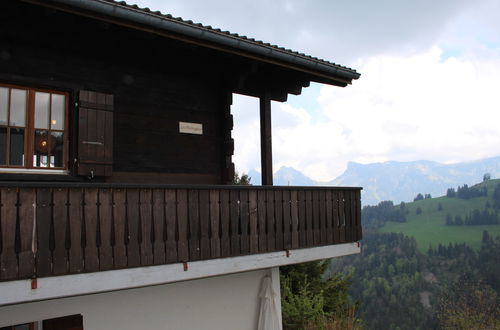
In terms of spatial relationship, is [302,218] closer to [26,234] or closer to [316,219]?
[316,219]

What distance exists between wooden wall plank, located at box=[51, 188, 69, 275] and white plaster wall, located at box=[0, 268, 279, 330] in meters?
1.24

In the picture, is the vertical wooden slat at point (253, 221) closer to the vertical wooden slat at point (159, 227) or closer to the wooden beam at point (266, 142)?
the wooden beam at point (266, 142)

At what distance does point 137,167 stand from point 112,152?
71cm

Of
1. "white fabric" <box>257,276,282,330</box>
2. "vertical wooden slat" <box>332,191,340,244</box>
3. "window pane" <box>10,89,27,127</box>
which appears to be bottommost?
"white fabric" <box>257,276,282,330</box>

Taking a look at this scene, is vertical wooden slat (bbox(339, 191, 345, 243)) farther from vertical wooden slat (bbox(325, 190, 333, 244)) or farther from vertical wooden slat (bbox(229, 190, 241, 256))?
vertical wooden slat (bbox(229, 190, 241, 256))

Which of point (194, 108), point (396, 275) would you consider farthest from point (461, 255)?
point (194, 108)

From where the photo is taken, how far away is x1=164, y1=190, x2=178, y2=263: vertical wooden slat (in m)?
5.91

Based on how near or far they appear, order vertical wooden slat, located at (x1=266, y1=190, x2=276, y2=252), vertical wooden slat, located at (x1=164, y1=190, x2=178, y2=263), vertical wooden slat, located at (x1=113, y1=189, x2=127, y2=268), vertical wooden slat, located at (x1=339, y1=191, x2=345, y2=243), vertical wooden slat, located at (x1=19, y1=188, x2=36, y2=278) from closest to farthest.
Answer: vertical wooden slat, located at (x1=19, y1=188, x2=36, y2=278), vertical wooden slat, located at (x1=113, y1=189, x2=127, y2=268), vertical wooden slat, located at (x1=164, y1=190, x2=178, y2=263), vertical wooden slat, located at (x1=266, y1=190, x2=276, y2=252), vertical wooden slat, located at (x1=339, y1=191, x2=345, y2=243)

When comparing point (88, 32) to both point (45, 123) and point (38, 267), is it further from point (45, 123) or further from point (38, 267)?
point (38, 267)

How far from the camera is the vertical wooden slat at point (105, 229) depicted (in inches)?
210

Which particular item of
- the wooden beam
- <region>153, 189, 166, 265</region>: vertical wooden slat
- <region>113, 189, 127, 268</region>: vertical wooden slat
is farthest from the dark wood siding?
<region>153, 189, 166, 265</region>: vertical wooden slat

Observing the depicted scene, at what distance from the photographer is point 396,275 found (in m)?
129

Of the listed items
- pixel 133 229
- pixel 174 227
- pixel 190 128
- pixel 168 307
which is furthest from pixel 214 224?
pixel 190 128

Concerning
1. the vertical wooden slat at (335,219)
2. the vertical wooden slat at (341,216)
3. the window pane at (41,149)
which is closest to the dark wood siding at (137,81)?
the window pane at (41,149)
